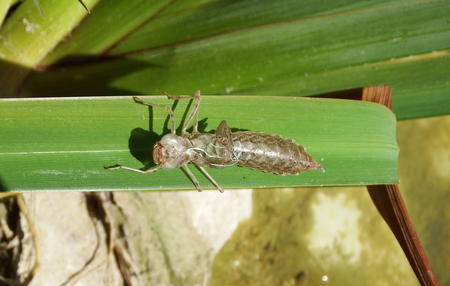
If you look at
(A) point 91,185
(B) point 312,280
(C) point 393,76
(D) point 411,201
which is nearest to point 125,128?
(A) point 91,185

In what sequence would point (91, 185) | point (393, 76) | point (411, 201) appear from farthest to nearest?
1. point (411, 201)
2. point (393, 76)
3. point (91, 185)

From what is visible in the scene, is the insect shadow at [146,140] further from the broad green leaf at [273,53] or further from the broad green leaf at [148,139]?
the broad green leaf at [273,53]

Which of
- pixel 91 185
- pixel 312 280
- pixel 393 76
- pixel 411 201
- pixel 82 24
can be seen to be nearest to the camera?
pixel 91 185

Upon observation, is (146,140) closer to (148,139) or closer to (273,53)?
(148,139)

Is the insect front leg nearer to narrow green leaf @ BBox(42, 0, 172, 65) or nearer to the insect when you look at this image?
→ the insect

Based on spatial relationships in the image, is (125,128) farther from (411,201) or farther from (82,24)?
(411,201)

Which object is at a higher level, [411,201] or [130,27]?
[130,27]

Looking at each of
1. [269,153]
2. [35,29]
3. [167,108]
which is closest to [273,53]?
[269,153]
